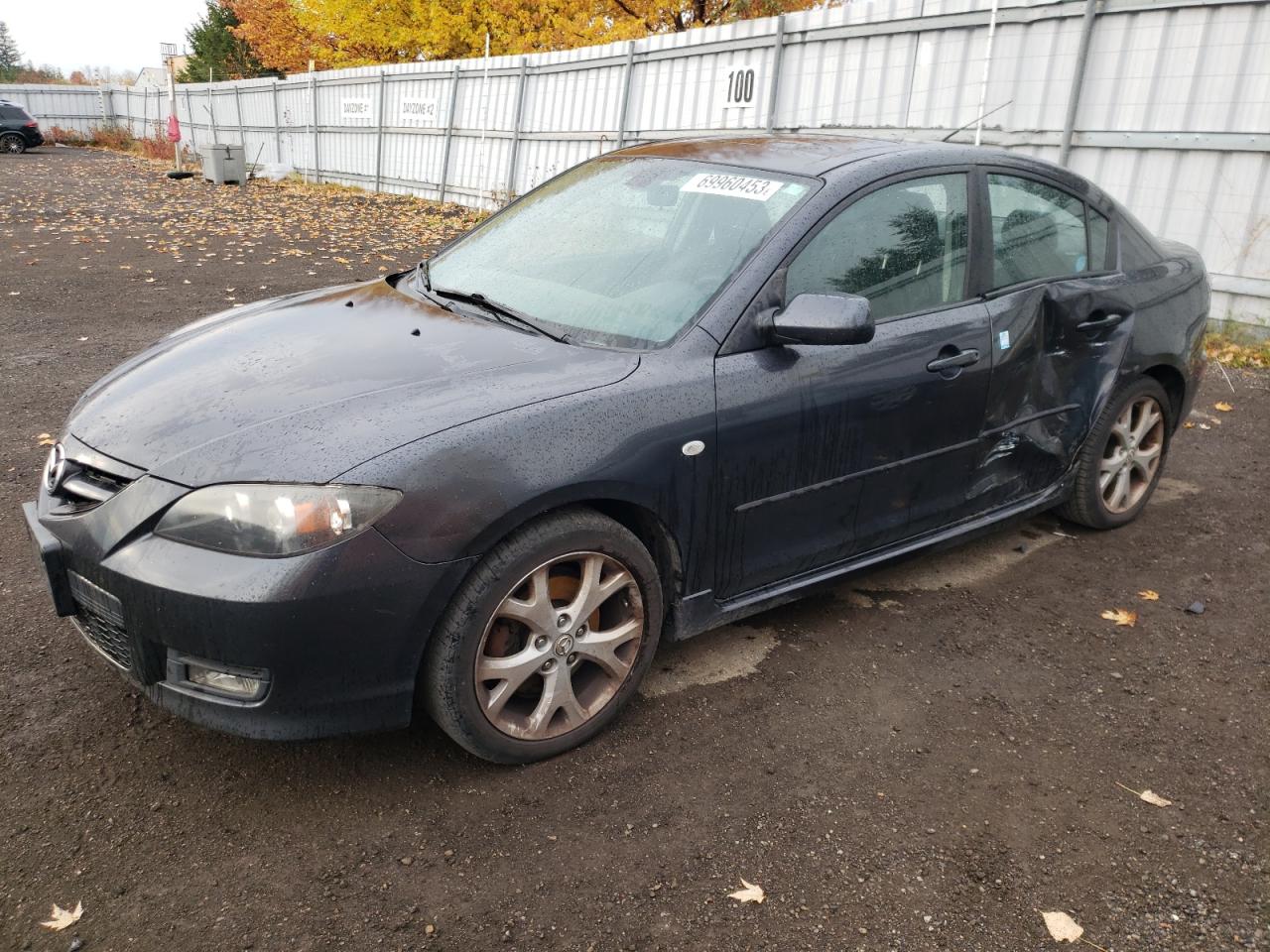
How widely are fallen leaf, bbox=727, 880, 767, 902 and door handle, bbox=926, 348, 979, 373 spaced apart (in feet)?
6.00

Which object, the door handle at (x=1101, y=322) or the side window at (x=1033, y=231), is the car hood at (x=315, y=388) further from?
the door handle at (x=1101, y=322)

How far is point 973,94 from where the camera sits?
30.1 feet

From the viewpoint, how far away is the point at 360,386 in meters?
2.68

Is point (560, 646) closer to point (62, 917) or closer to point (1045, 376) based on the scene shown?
point (62, 917)

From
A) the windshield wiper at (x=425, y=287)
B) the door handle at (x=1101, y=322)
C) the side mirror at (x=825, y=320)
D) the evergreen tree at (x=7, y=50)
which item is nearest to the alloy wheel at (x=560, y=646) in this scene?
the side mirror at (x=825, y=320)

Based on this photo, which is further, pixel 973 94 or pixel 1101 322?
pixel 973 94

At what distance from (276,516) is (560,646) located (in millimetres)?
848

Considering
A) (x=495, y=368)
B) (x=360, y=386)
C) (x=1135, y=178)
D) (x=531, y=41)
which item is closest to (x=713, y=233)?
(x=495, y=368)

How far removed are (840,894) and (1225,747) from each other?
149cm

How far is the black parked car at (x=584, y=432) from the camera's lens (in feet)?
7.77

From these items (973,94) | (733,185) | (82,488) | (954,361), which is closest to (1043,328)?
(954,361)

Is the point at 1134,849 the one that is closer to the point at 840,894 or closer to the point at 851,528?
the point at 840,894

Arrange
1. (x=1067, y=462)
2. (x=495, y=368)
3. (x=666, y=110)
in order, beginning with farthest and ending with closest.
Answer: (x=666, y=110) < (x=1067, y=462) < (x=495, y=368)

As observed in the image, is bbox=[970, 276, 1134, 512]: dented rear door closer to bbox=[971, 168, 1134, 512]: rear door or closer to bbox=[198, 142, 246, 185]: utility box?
bbox=[971, 168, 1134, 512]: rear door
